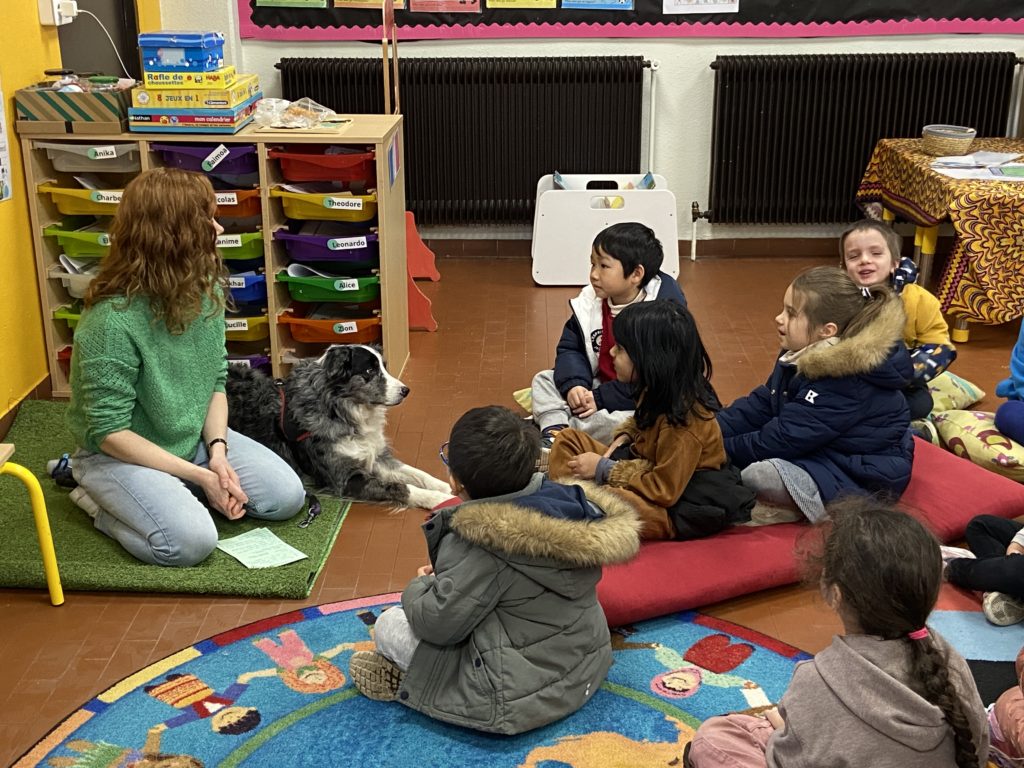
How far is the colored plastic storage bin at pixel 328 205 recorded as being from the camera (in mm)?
4462

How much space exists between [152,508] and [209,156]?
5.41 feet

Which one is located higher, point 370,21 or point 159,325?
point 370,21

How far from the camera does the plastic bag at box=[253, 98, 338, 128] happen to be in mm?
4648

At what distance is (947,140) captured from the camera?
5.87 metres

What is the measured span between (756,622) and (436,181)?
4.24 m

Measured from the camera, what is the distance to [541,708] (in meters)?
2.61

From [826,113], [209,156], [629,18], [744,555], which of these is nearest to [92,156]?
[209,156]

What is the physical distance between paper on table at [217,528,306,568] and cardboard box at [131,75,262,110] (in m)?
1.75

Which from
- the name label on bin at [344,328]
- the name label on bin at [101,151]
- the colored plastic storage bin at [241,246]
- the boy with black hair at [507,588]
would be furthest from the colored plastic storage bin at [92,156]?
the boy with black hair at [507,588]

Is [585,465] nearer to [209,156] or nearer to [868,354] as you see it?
[868,354]

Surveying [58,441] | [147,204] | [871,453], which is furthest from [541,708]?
[58,441]

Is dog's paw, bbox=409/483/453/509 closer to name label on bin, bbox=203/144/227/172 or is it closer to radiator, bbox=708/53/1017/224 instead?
name label on bin, bbox=203/144/227/172

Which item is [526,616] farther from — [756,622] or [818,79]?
[818,79]

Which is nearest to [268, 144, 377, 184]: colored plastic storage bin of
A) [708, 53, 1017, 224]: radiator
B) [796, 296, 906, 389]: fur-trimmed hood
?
[796, 296, 906, 389]: fur-trimmed hood
